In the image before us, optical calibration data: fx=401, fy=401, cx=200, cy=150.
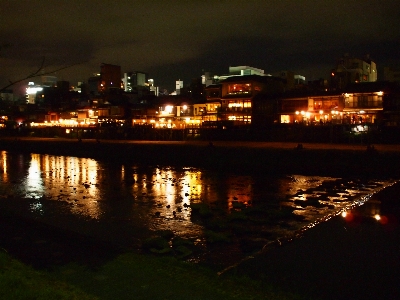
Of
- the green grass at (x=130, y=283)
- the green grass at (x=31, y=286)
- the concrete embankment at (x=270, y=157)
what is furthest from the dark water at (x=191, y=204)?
the green grass at (x=31, y=286)

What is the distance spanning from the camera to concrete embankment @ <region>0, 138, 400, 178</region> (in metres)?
27.8

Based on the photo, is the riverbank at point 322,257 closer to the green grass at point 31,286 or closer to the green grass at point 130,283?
the green grass at point 130,283

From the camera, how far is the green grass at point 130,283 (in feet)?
21.2

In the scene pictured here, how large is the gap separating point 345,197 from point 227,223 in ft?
27.4

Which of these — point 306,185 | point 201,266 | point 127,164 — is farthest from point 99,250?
point 127,164

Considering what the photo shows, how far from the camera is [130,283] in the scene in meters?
7.61

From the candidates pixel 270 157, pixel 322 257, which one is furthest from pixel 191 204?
pixel 270 157

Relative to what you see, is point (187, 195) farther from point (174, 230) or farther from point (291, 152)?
point (291, 152)

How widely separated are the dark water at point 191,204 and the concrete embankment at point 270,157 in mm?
2593

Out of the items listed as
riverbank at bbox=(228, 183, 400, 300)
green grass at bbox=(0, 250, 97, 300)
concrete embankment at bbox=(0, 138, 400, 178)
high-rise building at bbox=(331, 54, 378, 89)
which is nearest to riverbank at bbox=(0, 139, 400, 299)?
riverbank at bbox=(228, 183, 400, 300)

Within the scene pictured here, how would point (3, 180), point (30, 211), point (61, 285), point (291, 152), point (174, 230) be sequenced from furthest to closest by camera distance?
point (291, 152), point (3, 180), point (30, 211), point (174, 230), point (61, 285)

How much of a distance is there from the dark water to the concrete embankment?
259cm

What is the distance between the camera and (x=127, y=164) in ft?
127

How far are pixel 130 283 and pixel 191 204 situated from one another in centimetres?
938
